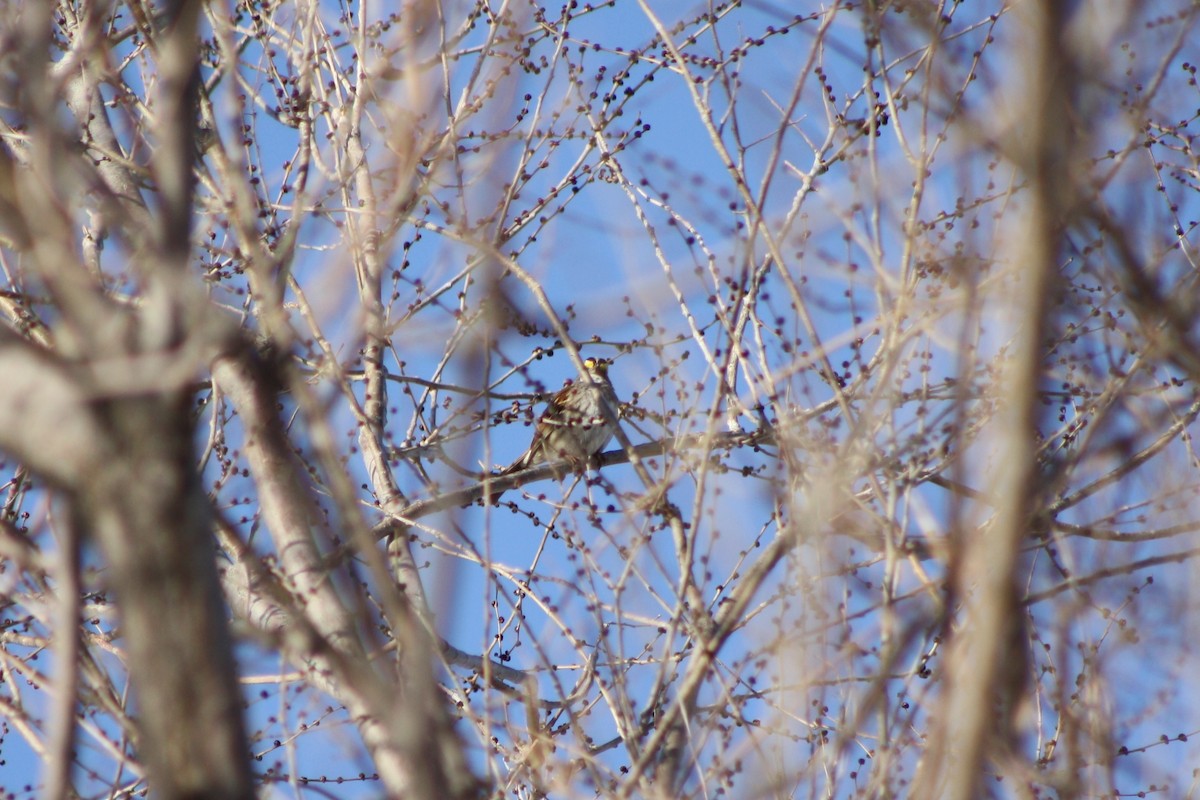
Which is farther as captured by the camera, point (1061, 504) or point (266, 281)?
point (1061, 504)

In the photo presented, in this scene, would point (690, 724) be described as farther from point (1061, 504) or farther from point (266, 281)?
point (266, 281)

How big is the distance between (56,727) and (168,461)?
403 millimetres

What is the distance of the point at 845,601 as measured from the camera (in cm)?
316

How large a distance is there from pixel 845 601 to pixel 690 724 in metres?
0.48

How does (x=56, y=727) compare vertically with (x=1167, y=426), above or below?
below

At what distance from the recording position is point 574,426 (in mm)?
6594

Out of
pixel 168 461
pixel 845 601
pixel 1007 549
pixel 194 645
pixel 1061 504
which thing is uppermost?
pixel 1061 504

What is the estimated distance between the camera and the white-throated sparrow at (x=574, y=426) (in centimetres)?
625

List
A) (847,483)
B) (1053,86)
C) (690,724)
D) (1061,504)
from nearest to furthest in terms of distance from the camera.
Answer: (1053,86) < (847,483) < (690,724) < (1061,504)

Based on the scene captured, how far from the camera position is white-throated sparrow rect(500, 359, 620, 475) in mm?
6250

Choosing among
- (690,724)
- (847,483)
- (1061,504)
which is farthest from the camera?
(1061,504)

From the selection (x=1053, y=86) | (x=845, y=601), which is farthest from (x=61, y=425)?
(x=845, y=601)

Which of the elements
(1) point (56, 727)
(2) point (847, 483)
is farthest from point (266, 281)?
(2) point (847, 483)

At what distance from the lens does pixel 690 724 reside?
305 cm
